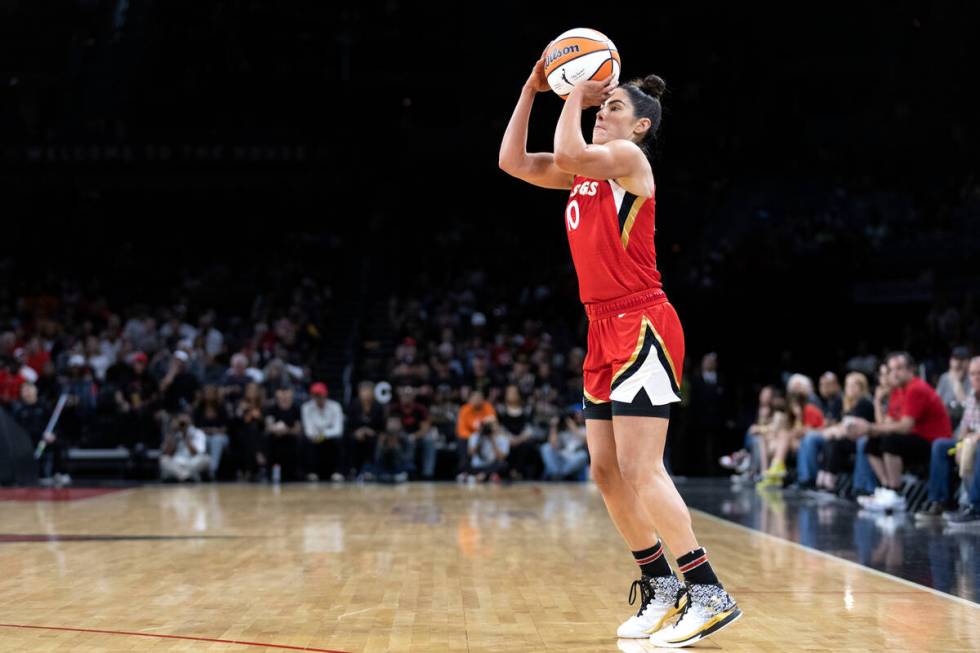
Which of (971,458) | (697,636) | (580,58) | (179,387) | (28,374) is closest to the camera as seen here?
(697,636)

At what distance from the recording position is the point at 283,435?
15.0m

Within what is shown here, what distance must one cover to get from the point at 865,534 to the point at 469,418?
754cm

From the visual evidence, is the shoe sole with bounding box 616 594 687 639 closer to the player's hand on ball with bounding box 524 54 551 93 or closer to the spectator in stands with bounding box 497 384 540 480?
the player's hand on ball with bounding box 524 54 551 93

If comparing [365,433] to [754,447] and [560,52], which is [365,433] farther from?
[560,52]

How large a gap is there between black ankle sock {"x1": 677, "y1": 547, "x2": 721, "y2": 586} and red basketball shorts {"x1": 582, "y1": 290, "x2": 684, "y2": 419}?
497 mm

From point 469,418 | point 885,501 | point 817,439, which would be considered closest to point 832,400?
point 817,439

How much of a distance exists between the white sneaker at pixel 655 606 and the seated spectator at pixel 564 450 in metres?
10.7

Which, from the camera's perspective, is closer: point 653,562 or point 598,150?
point 598,150

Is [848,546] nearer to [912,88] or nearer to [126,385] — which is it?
[126,385]

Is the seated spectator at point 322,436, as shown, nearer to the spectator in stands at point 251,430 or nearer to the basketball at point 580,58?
the spectator in stands at point 251,430

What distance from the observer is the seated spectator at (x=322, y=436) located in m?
14.9

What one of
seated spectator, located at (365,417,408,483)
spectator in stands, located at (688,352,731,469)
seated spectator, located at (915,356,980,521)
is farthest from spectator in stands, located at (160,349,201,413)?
seated spectator, located at (915,356,980,521)

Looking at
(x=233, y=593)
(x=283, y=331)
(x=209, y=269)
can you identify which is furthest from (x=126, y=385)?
(x=233, y=593)

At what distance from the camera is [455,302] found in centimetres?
2142
